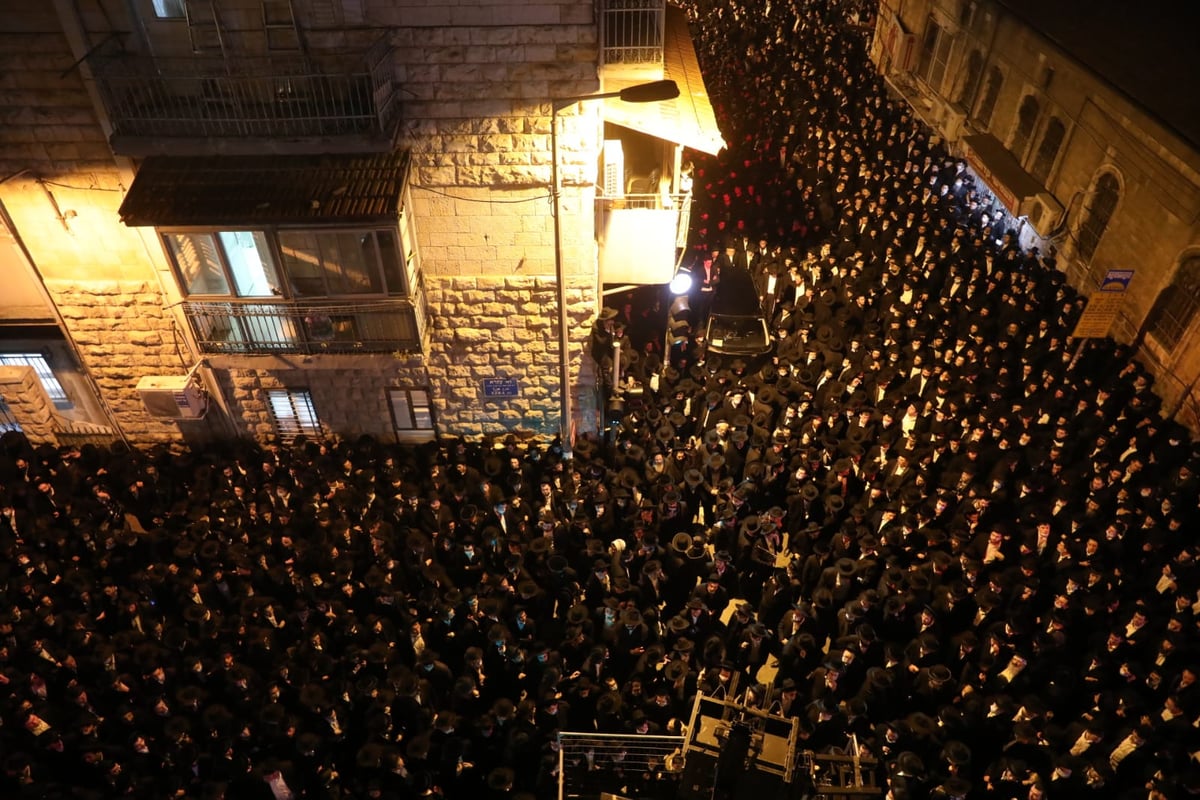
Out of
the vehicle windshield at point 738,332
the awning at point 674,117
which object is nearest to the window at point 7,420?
the awning at point 674,117

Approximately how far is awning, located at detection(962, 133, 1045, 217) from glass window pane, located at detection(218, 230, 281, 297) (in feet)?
62.8

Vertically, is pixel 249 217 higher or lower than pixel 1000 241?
higher

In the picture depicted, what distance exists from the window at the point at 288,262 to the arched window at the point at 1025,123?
1986 centimetres

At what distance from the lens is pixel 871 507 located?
12625 mm

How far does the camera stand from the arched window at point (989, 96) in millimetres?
24719

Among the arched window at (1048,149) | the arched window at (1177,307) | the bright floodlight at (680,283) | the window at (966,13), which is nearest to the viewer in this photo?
the arched window at (1177,307)

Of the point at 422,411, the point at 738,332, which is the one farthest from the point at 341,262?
the point at 738,332

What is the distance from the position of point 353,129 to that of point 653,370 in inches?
288

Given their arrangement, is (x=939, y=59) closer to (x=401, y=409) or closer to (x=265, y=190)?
(x=401, y=409)

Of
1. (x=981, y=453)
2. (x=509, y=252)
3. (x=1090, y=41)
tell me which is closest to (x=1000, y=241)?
(x=1090, y=41)

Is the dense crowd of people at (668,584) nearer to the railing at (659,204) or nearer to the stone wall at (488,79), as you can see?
the railing at (659,204)

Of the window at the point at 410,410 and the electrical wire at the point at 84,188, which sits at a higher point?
the electrical wire at the point at 84,188

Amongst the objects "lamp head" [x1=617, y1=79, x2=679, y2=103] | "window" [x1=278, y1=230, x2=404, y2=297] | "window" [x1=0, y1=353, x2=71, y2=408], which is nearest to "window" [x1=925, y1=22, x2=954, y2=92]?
"lamp head" [x1=617, y1=79, x2=679, y2=103]

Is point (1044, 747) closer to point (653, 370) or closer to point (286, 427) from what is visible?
point (653, 370)
